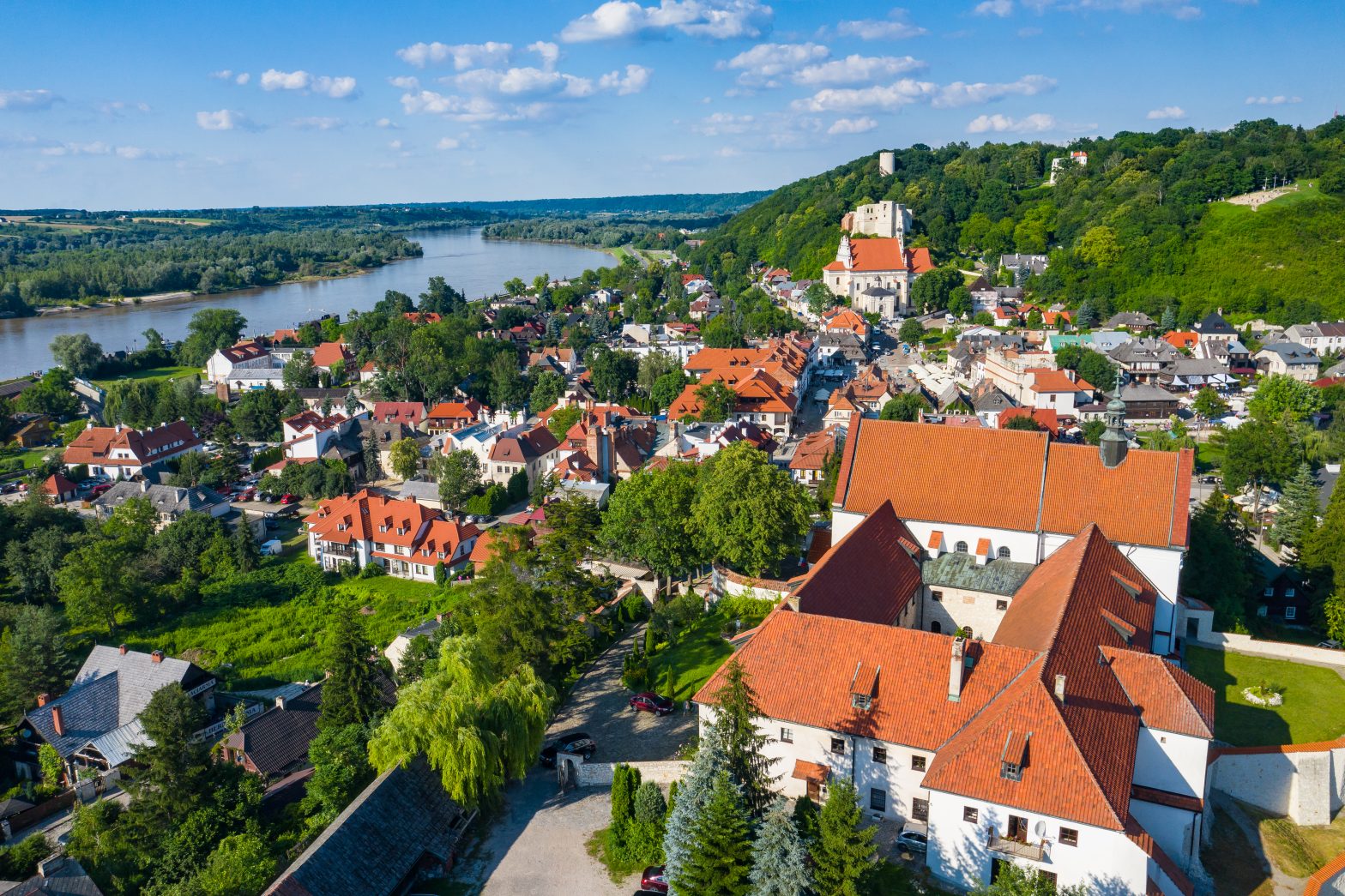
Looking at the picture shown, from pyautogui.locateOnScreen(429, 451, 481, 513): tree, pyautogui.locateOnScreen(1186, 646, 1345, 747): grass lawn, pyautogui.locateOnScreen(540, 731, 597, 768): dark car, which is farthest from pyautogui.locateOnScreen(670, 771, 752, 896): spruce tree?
pyautogui.locateOnScreen(429, 451, 481, 513): tree

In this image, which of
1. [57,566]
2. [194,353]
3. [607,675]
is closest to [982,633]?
[607,675]

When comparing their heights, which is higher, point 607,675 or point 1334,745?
point 1334,745

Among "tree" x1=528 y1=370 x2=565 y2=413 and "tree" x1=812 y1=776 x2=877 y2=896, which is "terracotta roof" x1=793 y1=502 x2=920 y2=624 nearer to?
"tree" x1=812 y1=776 x2=877 y2=896

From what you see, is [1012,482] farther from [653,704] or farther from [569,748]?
[569,748]

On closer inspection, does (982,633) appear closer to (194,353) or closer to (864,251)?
(864,251)

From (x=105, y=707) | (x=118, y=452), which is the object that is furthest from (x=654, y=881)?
(x=118, y=452)

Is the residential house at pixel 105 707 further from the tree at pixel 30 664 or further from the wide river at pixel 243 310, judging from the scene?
the wide river at pixel 243 310
